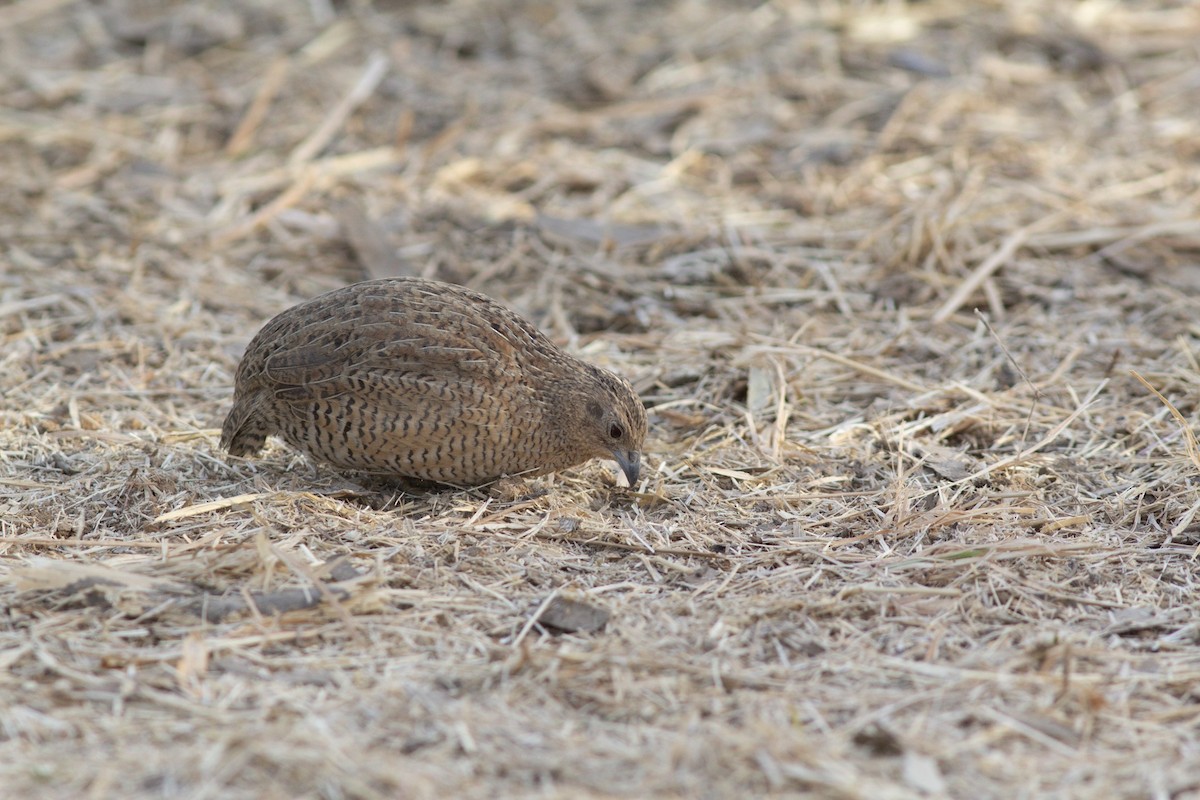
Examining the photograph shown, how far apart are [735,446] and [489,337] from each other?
44.7 inches

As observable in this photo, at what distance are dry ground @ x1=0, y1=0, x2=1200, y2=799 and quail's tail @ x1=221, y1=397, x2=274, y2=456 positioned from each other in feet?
0.39

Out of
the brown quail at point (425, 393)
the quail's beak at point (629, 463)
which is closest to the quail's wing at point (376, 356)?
the brown quail at point (425, 393)

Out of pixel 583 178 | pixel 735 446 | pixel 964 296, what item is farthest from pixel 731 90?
pixel 735 446

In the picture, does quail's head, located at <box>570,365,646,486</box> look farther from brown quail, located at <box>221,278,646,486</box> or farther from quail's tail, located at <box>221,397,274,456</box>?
quail's tail, located at <box>221,397,274,456</box>

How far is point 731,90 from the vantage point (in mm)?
10086

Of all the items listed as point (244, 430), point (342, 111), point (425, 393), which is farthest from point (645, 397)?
point (342, 111)

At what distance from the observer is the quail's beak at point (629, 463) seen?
5.41 meters

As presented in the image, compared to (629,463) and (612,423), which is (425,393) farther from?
(629,463)

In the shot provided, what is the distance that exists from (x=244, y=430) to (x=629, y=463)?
1469mm

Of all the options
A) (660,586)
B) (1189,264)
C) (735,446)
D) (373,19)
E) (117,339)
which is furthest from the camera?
(373,19)

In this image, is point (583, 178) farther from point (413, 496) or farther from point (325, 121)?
point (413, 496)

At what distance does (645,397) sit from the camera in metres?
6.36

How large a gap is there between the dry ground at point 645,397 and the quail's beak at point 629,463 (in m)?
0.11

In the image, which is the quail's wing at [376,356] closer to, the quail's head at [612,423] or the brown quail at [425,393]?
the brown quail at [425,393]
